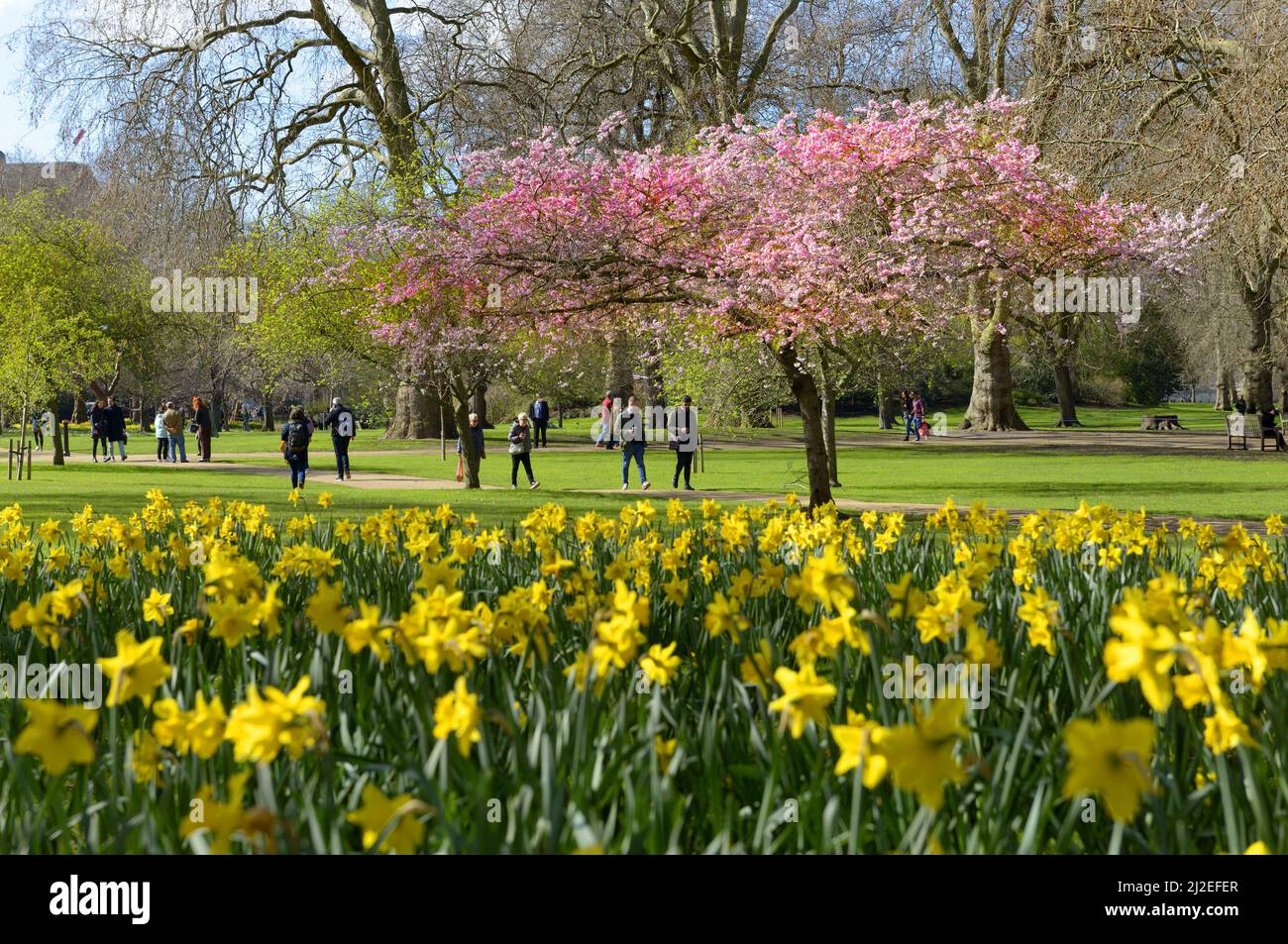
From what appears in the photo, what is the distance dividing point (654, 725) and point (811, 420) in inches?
462

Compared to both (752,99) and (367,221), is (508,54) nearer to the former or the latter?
(752,99)

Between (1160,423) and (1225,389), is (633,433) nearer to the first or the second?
(1160,423)

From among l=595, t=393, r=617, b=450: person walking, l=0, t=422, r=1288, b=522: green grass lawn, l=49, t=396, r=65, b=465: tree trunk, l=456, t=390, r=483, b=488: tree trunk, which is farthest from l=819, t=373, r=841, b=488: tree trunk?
l=49, t=396, r=65, b=465: tree trunk

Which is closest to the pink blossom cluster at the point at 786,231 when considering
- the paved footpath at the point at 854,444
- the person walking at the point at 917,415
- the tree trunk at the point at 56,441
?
the paved footpath at the point at 854,444

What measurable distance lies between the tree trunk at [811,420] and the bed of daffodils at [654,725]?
9577mm

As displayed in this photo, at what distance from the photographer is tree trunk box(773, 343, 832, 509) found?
46.5ft

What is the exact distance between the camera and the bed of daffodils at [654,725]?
218 cm

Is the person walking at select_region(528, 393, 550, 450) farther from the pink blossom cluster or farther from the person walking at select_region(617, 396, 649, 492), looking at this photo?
the pink blossom cluster

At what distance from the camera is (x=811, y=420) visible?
46.8 feet

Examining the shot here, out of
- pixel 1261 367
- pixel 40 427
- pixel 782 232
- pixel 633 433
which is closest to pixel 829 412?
pixel 633 433

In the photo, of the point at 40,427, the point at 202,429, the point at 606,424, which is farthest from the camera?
the point at 40,427

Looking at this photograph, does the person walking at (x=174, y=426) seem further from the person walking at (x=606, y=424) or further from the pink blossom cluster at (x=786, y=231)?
the pink blossom cluster at (x=786, y=231)

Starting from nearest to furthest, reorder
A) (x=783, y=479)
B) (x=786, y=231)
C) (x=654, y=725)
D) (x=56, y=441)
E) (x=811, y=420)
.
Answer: (x=654, y=725) < (x=786, y=231) < (x=811, y=420) < (x=783, y=479) < (x=56, y=441)

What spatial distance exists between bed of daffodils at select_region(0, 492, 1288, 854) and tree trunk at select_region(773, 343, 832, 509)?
9.58 meters
